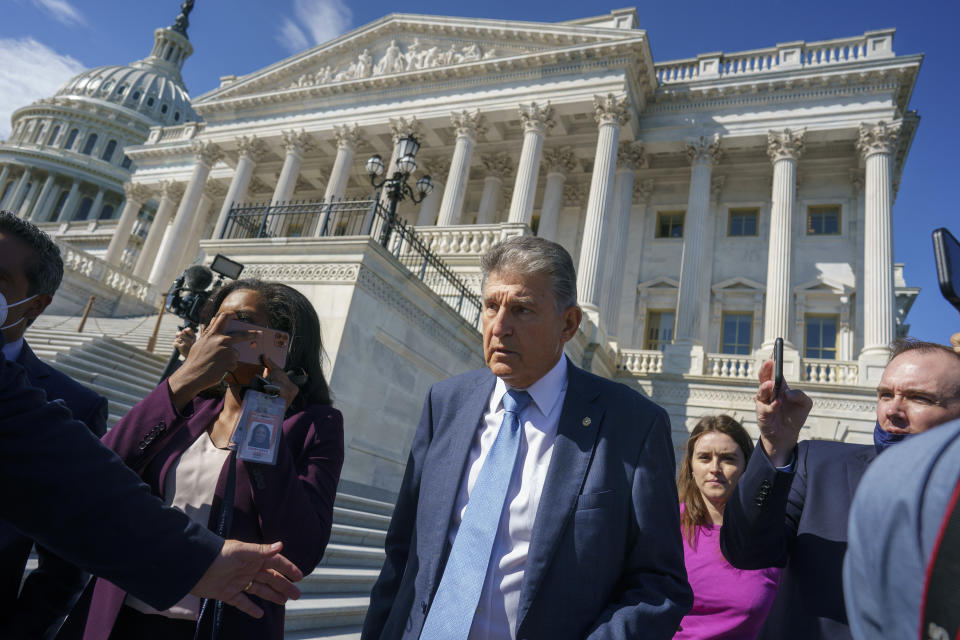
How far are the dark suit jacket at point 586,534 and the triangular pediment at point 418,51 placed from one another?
22.9m

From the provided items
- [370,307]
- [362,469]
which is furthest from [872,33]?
[362,469]

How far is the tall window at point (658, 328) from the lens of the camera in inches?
945

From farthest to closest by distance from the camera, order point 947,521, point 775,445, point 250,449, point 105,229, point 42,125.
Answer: point 42,125, point 105,229, point 775,445, point 250,449, point 947,521

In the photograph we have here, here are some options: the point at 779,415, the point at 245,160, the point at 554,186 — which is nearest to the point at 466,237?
the point at 554,186

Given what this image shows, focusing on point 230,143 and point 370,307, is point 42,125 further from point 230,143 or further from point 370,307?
point 370,307

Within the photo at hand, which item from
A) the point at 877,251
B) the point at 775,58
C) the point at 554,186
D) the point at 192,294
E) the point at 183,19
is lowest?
the point at 192,294

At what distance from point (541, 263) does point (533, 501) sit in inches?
34.1

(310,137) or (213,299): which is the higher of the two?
(310,137)

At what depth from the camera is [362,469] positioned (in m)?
9.66

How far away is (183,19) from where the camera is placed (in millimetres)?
97438

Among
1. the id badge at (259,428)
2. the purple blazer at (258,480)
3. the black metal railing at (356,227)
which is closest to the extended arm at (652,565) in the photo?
the purple blazer at (258,480)

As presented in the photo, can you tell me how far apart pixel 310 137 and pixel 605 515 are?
29.8m

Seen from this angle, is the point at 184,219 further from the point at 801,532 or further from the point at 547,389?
the point at 801,532

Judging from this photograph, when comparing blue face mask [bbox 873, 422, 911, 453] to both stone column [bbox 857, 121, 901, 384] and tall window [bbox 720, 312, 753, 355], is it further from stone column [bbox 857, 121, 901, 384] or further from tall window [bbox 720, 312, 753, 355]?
tall window [bbox 720, 312, 753, 355]
